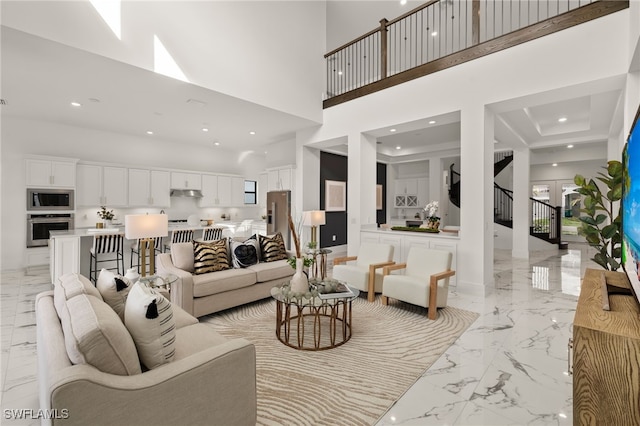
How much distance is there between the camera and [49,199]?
5.98 metres

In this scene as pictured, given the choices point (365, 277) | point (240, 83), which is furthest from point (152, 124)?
point (365, 277)

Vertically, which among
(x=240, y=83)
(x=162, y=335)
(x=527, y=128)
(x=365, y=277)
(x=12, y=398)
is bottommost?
(x=12, y=398)

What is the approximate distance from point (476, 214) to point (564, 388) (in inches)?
103

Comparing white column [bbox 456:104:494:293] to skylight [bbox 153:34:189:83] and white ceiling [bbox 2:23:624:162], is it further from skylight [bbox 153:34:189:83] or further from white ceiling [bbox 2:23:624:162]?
skylight [bbox 153:34:189:83]

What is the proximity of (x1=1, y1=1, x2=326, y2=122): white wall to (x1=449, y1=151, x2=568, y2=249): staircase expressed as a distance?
5909 millimetres

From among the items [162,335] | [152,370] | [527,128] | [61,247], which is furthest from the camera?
[527,128]

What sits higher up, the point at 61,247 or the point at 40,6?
the point at 40,6

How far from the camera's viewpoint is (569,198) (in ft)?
32.0

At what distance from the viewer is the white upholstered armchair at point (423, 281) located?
344cm

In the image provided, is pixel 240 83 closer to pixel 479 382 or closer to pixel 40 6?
pixel 40 6

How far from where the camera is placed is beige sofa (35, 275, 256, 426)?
1.11 metres

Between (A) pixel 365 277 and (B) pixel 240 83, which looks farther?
(B) pixel 240 83

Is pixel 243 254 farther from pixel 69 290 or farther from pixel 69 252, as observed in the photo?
pixel 69 252

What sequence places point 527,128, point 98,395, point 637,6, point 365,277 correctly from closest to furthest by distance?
1. point 98,395
2. point 637,6
3. point 365,277
4. point 527,128
